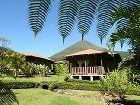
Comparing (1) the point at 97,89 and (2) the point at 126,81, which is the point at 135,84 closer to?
(2) the point at 126,81

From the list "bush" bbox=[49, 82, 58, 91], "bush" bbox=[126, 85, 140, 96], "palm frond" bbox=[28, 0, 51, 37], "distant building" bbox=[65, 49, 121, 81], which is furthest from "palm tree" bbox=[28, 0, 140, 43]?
"distant building" bbox=[65, 49, 121, 81]

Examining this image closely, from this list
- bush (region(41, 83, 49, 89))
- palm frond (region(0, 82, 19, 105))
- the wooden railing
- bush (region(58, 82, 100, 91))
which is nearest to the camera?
palm frond (region(0, 82, 19, 105))

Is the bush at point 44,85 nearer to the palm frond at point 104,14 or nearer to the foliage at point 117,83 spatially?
the foliage at point 117,83

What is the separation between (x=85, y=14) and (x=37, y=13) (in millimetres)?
117

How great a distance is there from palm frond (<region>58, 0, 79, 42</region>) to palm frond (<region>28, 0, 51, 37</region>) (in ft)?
0.12

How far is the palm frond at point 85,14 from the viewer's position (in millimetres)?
820

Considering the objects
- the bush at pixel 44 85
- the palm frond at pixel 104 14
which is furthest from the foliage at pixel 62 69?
the palm frond at pixel 104 14

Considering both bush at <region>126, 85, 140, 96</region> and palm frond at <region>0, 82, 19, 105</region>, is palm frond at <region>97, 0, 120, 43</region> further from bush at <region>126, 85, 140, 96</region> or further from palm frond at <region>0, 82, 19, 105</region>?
bush at <region>126, 85, 140, 96</region>

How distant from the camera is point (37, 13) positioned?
800 mm

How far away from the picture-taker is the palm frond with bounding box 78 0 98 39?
2.69ft

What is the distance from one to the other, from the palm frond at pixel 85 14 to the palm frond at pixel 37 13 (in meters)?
0.08

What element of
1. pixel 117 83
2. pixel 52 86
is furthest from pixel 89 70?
pixel 117 83

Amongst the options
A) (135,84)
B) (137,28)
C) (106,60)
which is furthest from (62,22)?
(106,60)

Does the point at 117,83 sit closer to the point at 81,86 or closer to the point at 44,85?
the point at 81,86
